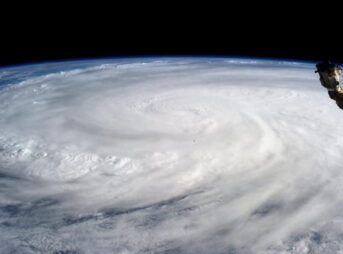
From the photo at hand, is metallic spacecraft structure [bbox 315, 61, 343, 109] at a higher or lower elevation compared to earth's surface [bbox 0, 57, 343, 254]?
higher

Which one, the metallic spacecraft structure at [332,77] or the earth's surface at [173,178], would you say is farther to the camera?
the earth's surface at [173,178]

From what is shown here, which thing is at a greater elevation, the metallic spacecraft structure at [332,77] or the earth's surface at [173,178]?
the metallic spacecraft structure at [332,77]

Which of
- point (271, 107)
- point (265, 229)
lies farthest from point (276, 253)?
point (271, 107)

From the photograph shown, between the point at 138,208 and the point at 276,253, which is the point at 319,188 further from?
the point at 138,208

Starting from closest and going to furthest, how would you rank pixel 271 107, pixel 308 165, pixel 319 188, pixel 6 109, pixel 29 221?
pixel 29 221, pixel 319 188, pixel 308 165, pixel 271 107, pixel 6 109

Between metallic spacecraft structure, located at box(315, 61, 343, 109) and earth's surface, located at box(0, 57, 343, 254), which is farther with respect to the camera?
earth's surface, located at box(0, 57, 343, 254)
